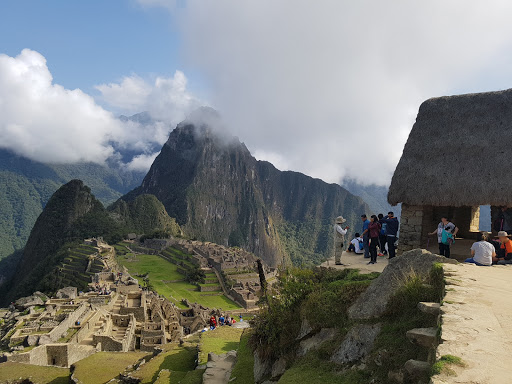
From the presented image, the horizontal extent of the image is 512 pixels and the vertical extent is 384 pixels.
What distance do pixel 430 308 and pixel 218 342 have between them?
13566 millimetres

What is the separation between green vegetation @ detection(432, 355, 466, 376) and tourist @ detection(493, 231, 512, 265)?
249 inches

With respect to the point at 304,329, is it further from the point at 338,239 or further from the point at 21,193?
the point at 21,193

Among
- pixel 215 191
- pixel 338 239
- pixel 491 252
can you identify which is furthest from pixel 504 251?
pixel 215 191

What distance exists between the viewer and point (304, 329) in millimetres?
7523

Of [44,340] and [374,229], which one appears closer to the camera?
[374,229]

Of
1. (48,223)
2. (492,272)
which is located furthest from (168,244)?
(492,272)

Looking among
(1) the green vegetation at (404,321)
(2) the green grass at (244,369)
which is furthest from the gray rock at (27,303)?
(1) the green vegetation at (404,321)

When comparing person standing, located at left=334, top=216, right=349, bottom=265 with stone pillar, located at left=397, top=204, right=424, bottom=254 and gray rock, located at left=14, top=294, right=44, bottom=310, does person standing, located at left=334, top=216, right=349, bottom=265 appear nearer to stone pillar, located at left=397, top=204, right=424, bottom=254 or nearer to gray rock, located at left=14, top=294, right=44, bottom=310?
stone pillar, located at left=397, top=204, right=424, bottom=254

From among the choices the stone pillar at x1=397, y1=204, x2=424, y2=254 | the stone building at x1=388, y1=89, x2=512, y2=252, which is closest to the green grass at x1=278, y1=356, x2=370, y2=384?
the stone pillar at x1=397, y1=204, x2=424, y2=254

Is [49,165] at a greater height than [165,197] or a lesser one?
greater

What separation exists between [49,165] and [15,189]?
42626mm

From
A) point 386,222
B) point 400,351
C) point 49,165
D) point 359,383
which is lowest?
point 359,383

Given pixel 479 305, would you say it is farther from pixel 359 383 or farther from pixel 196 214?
pixel 196 214

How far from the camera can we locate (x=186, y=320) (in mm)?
29484
